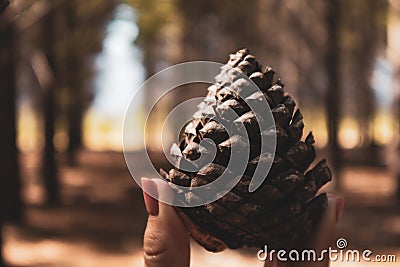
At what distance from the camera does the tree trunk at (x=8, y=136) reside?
24.4 feet

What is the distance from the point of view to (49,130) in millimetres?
9938

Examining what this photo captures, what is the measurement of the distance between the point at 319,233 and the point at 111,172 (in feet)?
49.4

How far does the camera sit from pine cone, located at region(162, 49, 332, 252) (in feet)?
4.31

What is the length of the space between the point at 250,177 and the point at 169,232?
235mm

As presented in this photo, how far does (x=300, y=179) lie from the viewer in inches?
52.7

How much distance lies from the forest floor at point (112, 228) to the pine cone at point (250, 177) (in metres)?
2.96

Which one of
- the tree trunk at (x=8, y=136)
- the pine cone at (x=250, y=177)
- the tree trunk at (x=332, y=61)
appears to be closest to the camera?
the pine cone at (x=250, y=177)

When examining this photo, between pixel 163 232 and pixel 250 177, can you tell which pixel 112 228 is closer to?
pixel 163 232

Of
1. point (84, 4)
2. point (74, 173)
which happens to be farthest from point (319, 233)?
point (74, 173)

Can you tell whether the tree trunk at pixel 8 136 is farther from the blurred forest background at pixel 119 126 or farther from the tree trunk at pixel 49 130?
the tree trunk at pixel 49 130

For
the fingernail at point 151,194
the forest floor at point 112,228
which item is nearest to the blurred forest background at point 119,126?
the forest floor at point 112,228

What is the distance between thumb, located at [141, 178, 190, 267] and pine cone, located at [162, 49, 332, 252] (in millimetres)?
26

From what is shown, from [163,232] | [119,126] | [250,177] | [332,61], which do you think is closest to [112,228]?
[119,126]

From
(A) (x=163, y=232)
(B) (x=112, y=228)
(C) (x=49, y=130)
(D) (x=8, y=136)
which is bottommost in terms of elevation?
(A) (x=163, y=232)
